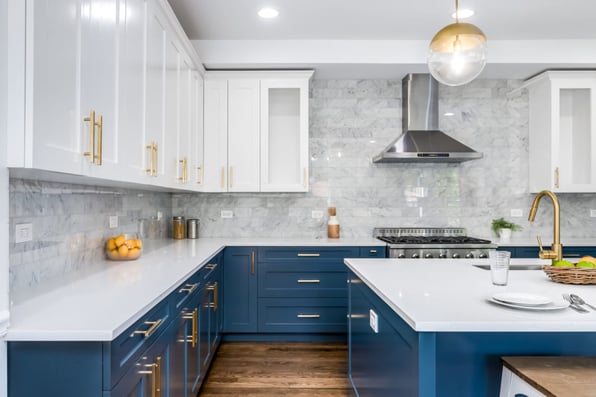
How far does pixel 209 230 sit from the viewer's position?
421 cm

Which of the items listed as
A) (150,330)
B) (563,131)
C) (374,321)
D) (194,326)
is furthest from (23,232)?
(563,131)

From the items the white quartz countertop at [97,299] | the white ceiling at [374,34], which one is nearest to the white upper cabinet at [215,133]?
the white ceiling at [374,34]

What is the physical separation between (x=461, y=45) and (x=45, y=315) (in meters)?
2.14

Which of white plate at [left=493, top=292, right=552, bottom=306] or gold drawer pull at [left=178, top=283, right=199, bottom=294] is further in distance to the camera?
gold drawer pull at [left=178, top=283, right=199, bottom=294]

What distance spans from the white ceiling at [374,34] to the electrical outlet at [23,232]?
2.04 m

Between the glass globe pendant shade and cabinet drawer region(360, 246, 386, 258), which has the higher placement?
the glass globe pendant shade

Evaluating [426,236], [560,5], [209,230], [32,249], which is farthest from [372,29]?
[32,249]

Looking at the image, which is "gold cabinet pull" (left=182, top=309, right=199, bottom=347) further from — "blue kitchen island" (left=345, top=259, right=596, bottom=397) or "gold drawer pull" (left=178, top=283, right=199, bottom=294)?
"blue kitchen island" (left=345, top=259, right=596, bottom=397)

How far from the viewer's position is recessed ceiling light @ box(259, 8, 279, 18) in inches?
123

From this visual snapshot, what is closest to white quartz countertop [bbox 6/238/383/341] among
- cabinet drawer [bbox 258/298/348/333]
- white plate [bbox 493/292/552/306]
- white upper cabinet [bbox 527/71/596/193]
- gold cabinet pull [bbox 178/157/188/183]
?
gold cabinet pull [bbox 178/157/188/183]

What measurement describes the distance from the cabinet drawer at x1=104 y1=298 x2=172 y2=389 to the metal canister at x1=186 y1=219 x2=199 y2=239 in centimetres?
228

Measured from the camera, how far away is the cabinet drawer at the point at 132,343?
1.22m

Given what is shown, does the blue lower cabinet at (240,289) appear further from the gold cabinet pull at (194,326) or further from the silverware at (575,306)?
the silverware at (575,306)

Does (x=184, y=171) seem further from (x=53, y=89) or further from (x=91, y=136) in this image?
(x=53, y=89)
